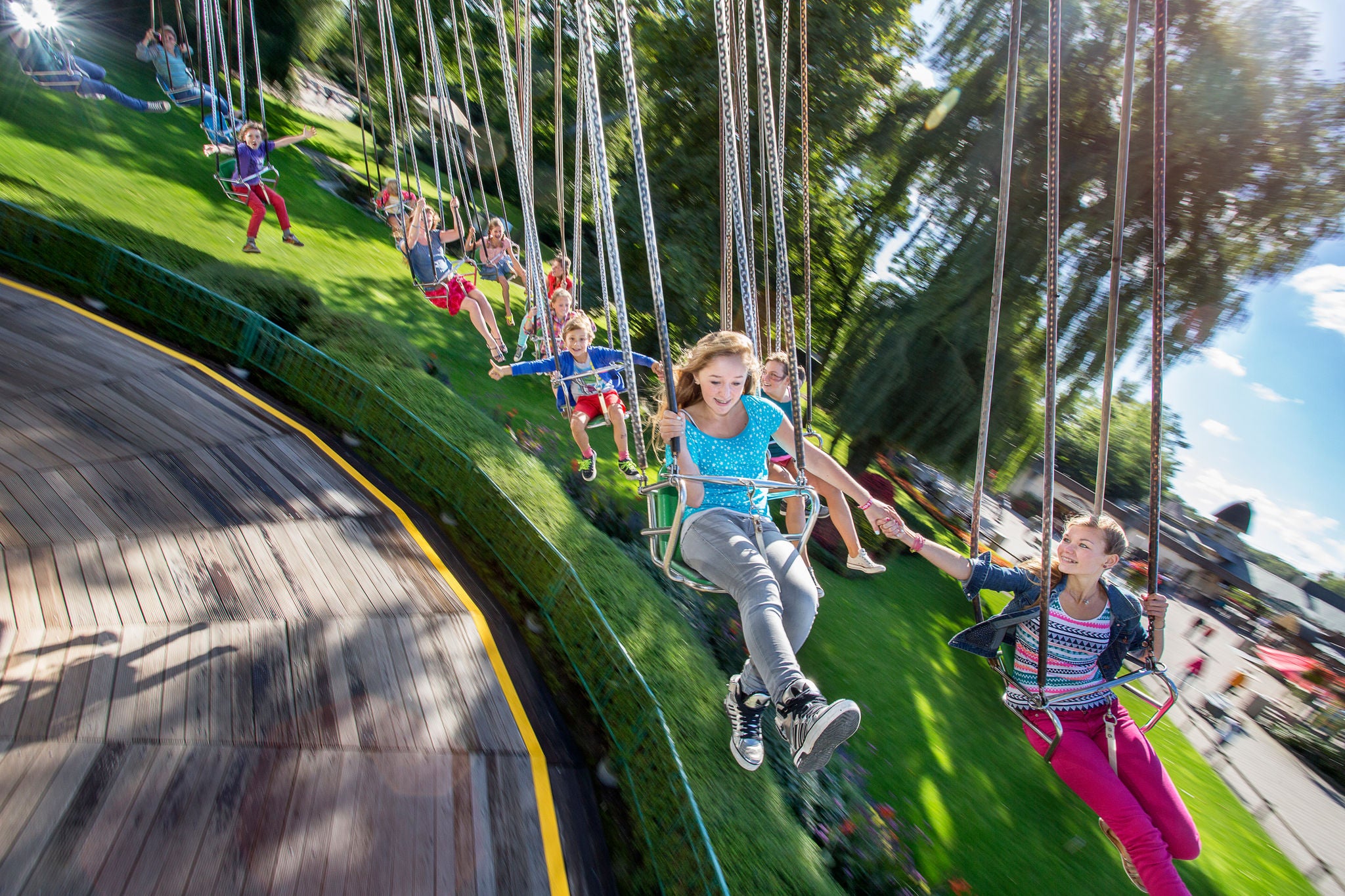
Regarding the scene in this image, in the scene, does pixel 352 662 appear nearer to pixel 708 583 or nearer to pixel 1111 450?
pixel 708 583

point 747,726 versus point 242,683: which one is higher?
point 747,726

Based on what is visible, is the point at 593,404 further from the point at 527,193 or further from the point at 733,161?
the point at 733,161

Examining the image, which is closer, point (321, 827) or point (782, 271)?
point (321, 827)

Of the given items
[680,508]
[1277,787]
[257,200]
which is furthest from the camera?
[1277,787]

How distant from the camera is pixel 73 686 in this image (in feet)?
10.1

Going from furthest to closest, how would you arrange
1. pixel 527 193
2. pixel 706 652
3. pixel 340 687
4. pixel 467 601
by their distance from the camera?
pixel 706 652 → pixel 527 193 → pixel 467 601 → pixel 340 687

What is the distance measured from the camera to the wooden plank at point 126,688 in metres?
2.98

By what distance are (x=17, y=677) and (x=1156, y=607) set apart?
16.6 feet

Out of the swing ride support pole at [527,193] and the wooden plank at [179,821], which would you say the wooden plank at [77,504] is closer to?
the wooden plank at [179,821]

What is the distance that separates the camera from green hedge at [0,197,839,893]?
3.90 m

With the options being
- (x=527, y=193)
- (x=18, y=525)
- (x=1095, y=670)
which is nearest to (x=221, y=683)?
(x=18, y=525)

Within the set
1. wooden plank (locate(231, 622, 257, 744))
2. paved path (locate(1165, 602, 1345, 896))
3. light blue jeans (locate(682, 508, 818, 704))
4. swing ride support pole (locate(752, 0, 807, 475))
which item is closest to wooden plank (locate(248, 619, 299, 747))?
wooden plank (locate(231, 622, 257, 744))

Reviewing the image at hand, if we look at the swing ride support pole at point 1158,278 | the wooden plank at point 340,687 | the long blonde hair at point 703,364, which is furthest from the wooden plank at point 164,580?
the swing ride support pole at point 1158,278

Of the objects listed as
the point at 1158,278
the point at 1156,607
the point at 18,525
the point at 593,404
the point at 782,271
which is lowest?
the point at 18,525
